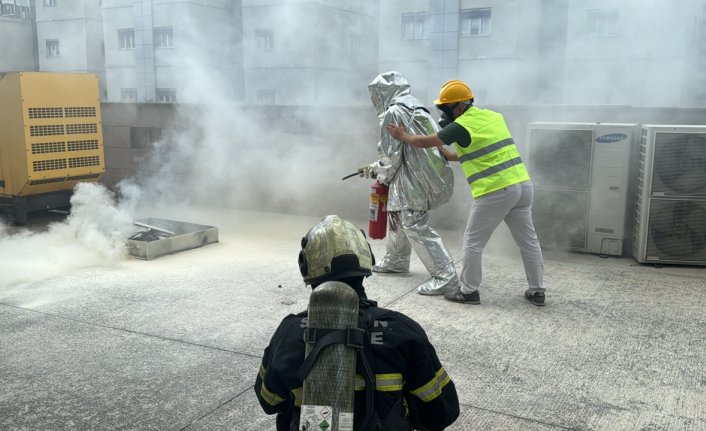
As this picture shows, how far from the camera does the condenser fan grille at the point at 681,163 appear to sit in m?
4.59

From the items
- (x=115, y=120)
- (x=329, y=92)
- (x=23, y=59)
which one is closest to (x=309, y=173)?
(x=329, y=92)

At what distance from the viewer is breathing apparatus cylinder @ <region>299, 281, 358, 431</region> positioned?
51.7 inches

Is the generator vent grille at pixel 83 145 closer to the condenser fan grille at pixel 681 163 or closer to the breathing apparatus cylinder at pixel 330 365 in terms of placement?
the condenser fan grille at pixel 681 163

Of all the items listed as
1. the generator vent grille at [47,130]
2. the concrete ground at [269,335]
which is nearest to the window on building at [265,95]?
the generator vent grille at [47,130]

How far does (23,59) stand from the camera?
401 inches

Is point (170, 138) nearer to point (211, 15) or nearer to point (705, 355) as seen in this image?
point (211, 15)

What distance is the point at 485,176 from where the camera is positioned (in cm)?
371

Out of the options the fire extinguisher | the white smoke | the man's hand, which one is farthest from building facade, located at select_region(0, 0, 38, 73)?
the man's hand

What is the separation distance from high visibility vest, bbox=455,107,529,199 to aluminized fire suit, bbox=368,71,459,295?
52cm

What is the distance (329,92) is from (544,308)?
445cm

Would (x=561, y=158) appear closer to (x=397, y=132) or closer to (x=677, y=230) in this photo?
(x=677, y=230)

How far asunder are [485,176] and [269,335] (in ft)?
4.87

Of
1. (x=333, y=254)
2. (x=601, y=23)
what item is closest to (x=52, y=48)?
(x=601, y=23)

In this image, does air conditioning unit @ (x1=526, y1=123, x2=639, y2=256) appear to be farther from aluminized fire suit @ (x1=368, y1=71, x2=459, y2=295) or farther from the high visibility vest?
the high visibility vest
